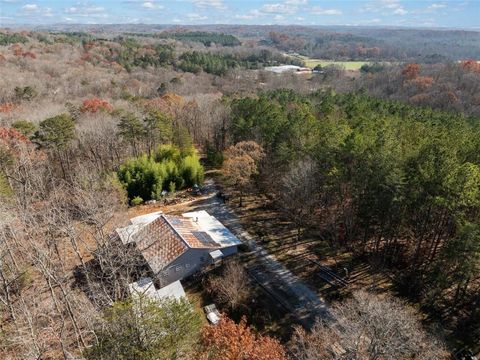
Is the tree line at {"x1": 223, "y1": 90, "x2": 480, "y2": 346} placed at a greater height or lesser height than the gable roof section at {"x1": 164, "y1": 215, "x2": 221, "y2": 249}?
greater

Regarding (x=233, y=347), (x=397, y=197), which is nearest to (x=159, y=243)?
(x=233, y=347)

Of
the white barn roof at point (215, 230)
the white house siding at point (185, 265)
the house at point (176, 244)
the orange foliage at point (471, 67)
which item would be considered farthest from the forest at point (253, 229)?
the orange foliage at point (471, 67)

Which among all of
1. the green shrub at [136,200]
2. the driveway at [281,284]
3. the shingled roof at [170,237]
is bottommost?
the green shrub at [136,200]

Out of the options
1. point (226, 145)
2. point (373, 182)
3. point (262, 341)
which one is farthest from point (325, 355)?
point (226, 145)

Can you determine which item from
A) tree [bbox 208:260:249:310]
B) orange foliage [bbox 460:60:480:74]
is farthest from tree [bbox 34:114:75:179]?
orange foliage [bbox 460:60:480:74]

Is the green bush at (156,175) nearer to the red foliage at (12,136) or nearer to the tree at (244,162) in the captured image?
the tree at (244,162)

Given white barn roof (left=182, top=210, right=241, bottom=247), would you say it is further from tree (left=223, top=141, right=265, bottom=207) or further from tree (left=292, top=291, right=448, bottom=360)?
tree (left=292, top=291, right=448, bottom=360)
